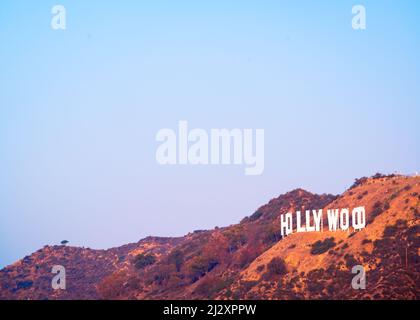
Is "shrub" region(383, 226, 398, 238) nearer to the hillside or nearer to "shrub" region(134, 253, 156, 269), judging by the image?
the hillside

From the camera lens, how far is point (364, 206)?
265 feet

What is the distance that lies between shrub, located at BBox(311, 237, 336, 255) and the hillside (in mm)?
122

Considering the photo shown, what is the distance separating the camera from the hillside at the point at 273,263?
64.0m

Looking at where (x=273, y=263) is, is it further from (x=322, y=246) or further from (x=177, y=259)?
(x=177, y=259)

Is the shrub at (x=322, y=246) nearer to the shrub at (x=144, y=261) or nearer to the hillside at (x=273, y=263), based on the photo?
the hillside at (x=273, y=263)

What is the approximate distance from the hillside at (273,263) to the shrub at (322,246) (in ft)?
0.40

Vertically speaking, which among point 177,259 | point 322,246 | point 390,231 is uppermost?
point 390,231

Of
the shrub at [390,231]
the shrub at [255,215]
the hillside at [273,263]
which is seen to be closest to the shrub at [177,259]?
the hillside at [273,263]

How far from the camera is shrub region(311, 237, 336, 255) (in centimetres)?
7350

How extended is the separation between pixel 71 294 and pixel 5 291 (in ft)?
48.9

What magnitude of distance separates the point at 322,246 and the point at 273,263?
600cm

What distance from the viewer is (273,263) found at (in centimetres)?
7531

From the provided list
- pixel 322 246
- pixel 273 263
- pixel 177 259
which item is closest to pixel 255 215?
pixel 177 259

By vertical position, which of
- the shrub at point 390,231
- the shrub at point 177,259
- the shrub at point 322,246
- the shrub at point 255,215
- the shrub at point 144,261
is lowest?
the shrub at point 144,261
